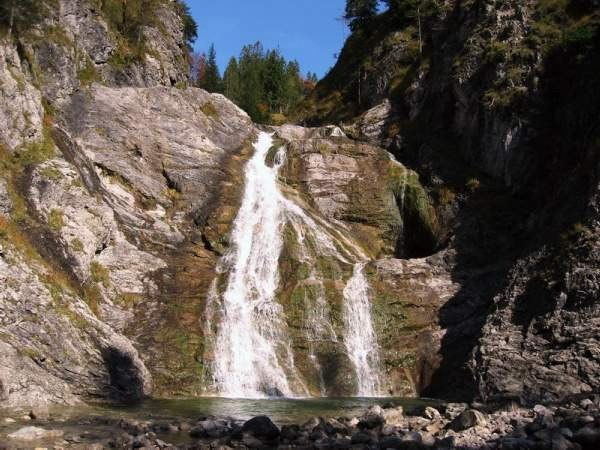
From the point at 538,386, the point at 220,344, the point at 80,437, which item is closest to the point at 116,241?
the point at 220,344

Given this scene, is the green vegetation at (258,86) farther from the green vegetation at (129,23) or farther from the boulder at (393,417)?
the boulder at (393,417)

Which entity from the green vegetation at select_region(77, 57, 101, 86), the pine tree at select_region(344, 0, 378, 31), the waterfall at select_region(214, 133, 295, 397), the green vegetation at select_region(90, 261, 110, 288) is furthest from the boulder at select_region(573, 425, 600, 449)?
the pine tree at select_region(344, 0, 378, 31)

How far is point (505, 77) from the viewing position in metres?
36.2

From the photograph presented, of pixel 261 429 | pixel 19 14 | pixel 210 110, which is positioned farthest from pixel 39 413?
pixel 210 110

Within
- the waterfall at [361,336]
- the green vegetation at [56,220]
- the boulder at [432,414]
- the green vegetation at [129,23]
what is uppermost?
the green vegetation at [129,23]

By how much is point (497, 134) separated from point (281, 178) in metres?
13.2

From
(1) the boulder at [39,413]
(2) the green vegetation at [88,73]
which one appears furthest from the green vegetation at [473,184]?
(1) the boulder at [39,413]

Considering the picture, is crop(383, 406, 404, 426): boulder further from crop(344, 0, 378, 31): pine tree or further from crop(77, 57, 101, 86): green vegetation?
crop(344, 0, 378, 31): pine tree

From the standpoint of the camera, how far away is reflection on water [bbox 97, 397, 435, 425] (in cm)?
1841

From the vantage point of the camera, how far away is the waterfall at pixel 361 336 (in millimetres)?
26031

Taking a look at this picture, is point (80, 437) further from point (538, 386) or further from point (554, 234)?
point (554, 234)

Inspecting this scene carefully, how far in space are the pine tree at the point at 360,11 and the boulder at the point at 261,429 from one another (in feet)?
189

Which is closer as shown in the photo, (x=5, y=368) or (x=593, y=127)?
(x=5, y=368)

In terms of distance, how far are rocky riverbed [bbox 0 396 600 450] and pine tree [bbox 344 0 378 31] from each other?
5568cm
